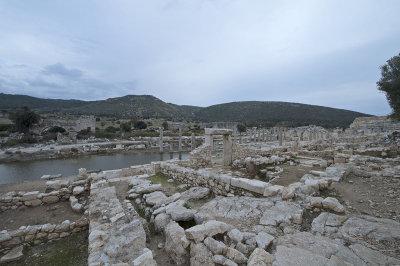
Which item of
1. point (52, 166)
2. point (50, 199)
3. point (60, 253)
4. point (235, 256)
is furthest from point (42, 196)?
point (52, 166)

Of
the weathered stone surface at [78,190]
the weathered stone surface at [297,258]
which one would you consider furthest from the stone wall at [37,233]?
the weathered stone surface at [297,258]

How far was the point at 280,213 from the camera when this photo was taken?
400 centimetres

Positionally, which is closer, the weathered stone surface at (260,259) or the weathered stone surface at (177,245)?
A: the weathered stone surface at (260,259)

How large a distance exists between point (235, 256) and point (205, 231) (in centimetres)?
67

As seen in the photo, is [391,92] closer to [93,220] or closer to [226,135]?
[226,135]

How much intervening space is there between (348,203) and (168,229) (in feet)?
14.7

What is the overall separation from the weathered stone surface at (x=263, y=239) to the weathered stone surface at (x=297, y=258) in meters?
0.21

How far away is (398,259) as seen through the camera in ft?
8.45

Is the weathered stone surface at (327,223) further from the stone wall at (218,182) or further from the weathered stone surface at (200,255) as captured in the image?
the weathered stone surface at (200,255)

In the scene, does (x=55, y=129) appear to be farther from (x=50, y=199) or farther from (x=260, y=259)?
(x=260, y=259)

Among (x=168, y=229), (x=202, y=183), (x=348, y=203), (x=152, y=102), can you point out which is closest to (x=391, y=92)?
(x=348, y=203)

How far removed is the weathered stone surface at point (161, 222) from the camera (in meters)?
4.13

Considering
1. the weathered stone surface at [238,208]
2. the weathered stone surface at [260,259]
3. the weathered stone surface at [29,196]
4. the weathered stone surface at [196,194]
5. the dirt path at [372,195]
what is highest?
the weathered stone surface at [260,259]

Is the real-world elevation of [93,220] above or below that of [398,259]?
below
